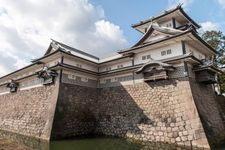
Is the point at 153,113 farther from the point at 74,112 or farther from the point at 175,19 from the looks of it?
the point at 175,19

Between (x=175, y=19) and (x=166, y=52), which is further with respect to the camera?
(x=175, y=19)

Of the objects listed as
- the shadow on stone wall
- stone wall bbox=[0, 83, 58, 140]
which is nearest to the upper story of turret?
the shadow on stone wall

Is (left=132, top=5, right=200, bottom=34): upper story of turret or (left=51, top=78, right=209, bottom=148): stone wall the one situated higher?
(left=132, top=5, right=200, bottom=34): upper story of turret

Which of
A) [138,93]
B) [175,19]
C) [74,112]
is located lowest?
[74,112]

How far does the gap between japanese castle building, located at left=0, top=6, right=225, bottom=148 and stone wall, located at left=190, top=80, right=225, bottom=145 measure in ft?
0.24

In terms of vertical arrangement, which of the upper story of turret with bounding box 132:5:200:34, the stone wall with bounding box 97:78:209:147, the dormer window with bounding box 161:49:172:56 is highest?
the upper story of turret with bounding box 132:5:200:34

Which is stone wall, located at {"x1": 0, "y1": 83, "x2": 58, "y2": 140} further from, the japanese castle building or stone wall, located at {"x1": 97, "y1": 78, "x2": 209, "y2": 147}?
stone wall, located at {"x1": 97, "y1": 78, "x2": 209, "y2": 147}

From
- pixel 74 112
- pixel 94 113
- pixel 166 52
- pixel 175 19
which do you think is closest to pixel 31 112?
pixel 74 112

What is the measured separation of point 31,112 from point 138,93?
9270 mm

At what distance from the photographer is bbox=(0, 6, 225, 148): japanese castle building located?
438 inches

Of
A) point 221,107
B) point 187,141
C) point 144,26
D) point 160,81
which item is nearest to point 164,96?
point 160,81

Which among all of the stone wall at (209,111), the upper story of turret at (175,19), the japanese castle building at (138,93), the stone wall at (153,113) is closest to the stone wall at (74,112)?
the japanese castle building at (138,93)

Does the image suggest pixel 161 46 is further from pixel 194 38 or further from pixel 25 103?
pixel 25 103

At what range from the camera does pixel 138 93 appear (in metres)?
13.5
